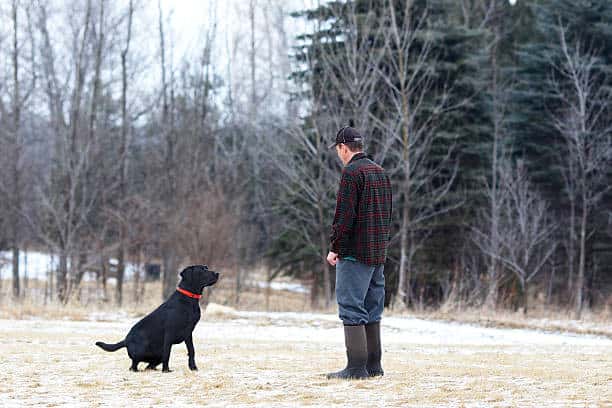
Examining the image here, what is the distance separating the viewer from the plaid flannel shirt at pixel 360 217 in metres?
7.02

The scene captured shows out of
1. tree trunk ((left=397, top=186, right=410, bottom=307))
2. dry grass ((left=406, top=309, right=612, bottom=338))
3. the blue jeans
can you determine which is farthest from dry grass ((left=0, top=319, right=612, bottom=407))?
tree trunk ((left=397, top=186, right=410, bottom=307))

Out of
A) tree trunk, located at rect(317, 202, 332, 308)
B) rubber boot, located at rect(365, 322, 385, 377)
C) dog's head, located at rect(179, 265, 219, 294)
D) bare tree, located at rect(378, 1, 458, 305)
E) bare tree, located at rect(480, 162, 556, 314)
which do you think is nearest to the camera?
rubber boot, located at rect(365, 322, 385, 377)

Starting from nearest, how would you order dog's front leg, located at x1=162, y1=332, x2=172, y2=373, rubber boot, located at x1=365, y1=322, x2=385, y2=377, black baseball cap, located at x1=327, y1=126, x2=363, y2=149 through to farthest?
black baseball cap, located at x1=327, y1=126, x2=363, y2=149 → rubber boot, located at x1=365, y1=322, x2=385, y2=377 → dog's front leg, located at x1=162, y1=332, x2=172, y2=373

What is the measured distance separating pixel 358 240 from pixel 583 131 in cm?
1958

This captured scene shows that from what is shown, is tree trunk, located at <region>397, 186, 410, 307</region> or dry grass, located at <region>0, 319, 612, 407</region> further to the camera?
tree trunk, located at <region>397, 186, 410, 307</region>

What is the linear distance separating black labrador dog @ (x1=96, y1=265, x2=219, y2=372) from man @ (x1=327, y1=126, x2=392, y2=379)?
129 centimetres

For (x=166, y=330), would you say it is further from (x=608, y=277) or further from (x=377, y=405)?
(x=608, y=277)

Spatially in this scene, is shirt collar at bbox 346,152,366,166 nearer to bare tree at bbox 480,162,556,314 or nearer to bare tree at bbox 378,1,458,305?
bare tree at bbox 378,1,458,305

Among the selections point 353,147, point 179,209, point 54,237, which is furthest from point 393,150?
point 353,147

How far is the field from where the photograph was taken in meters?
6.43

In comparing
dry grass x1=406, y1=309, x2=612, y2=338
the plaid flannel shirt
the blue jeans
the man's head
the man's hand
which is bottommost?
dry grass x1=406, y1=309, x2=612, y2=338

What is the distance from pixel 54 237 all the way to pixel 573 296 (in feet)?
58.6

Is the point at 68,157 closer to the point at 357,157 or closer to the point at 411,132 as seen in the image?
the point at 411,132

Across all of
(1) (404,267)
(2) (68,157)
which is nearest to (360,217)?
(1) (404,267)
